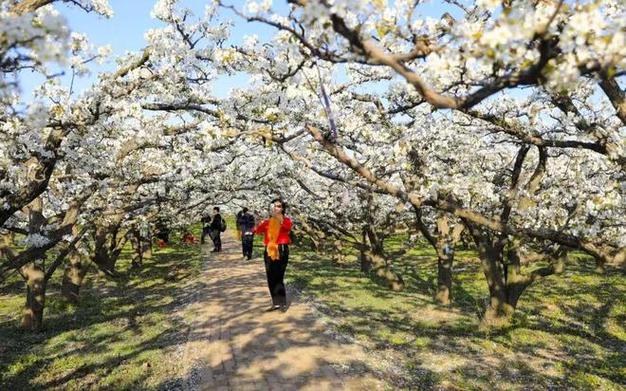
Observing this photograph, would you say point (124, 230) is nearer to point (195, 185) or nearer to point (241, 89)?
point (195, 185)

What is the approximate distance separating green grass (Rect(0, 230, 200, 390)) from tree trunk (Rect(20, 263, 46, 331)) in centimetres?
29

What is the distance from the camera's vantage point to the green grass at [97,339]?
8.80m

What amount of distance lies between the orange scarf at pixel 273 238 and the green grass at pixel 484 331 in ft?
6.81

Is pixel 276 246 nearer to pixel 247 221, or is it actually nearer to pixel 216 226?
pixel 247 221

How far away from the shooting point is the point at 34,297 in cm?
1230

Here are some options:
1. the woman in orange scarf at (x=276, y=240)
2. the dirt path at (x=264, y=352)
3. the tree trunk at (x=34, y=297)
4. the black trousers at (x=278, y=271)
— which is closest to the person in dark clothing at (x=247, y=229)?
the dirt path at (x=264, y=352)

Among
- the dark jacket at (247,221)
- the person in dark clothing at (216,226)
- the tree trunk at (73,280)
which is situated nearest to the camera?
the tree trunk at (73,280)

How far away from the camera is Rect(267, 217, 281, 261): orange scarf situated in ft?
39.2

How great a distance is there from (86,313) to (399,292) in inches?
357

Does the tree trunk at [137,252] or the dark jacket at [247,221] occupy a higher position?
the dark jacket at [247,221]

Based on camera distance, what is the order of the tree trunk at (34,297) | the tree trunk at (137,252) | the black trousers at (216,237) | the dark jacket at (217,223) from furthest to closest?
the black trousers at (216,237), the dark jacket at (217,223), the tree trunk at (137,252), the tree trunk at (34,297)

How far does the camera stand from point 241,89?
9.67m

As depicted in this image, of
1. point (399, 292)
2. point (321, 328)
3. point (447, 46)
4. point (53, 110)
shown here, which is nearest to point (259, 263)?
point (399, 292)

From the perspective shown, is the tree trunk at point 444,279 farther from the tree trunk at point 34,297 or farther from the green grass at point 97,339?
the tree trunk at point 34,297
